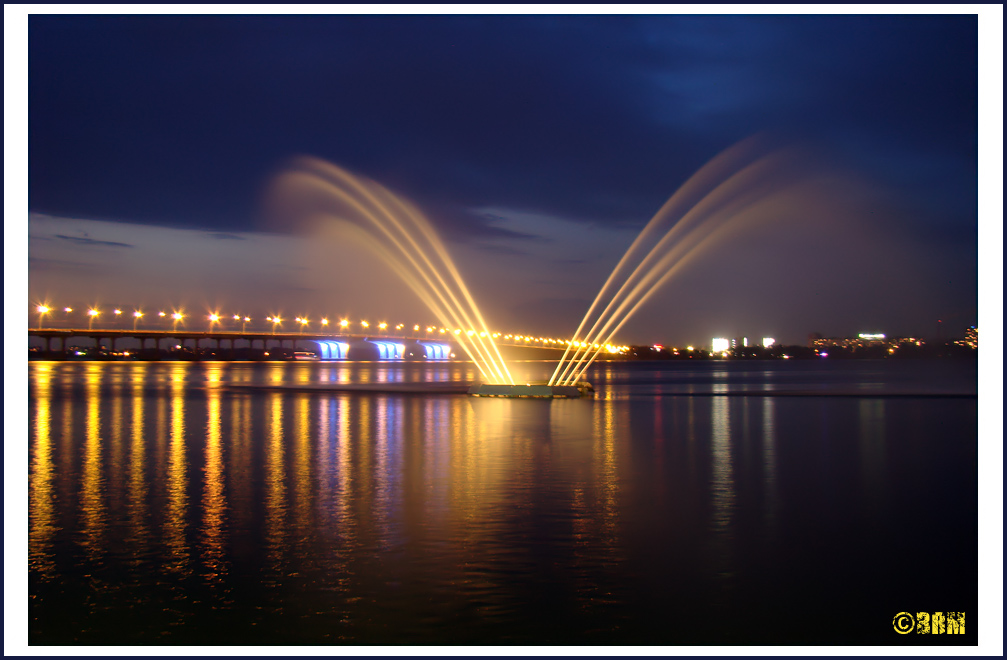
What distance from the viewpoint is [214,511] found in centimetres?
1194

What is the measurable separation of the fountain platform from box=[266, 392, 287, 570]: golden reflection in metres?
16.5

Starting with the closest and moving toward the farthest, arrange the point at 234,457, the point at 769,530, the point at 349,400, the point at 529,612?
the point at 529,612, the point at 769,530, the point at 234,457, the point at 349,400

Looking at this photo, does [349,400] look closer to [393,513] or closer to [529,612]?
[393,513]

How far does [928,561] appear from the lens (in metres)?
9.48

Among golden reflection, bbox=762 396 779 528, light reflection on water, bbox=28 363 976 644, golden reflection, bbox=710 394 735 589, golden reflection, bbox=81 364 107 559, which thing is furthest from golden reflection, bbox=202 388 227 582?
golden reflection, bbox=762 396 779 528

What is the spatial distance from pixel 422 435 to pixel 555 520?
37.5 feet

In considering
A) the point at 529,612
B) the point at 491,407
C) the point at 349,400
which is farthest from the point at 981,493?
the point at 349,400

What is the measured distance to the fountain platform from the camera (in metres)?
39.4

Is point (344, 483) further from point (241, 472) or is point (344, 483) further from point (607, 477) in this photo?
point (607, 477)

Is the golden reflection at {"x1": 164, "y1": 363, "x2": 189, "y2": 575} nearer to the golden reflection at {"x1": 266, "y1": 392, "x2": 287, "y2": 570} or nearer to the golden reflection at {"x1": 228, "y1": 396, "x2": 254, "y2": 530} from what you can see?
the golden reflection at {"x1": 228, "y1": 396, "x2": 254, "y2": 530}

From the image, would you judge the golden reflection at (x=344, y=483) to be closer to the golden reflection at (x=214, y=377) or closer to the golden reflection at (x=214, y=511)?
the golden reflection at (x=214, y=511)

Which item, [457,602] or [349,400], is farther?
[349,400]

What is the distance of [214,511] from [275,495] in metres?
1.39

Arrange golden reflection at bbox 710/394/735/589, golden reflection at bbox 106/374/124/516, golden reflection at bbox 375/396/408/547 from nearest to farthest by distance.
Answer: golden reflection at bbox 710/394/735/589
golden reflection at bbox 375/396/408/547
golden reflection at bbox 106/374/124/516
